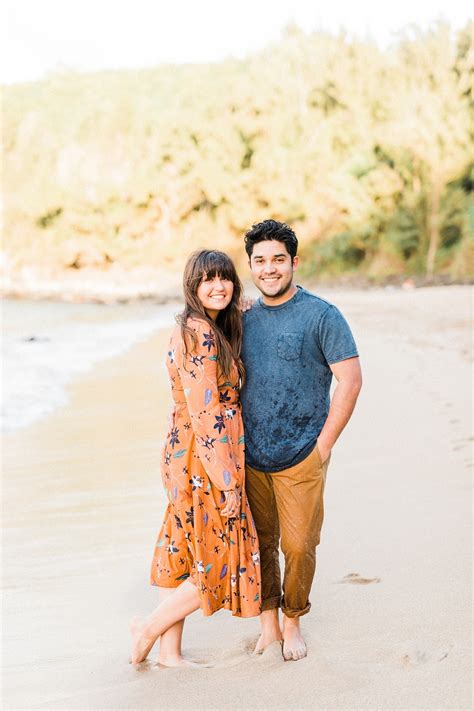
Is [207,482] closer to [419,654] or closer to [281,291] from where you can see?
[281,291]

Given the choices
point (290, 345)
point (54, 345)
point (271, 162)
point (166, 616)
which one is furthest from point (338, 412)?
point (271, 162)

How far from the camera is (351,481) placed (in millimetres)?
4449

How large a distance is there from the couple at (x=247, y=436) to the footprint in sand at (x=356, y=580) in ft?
1.74

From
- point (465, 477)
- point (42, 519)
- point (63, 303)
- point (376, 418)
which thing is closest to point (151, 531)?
point (42, 519)

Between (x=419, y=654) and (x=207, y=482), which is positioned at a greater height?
(x=207, y=482)

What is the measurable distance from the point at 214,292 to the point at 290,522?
2.80ft

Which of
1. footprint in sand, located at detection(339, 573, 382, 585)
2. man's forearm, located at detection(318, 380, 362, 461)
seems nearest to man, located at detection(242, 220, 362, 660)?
man's forearm, located at detection(318, 380, 362, 461)

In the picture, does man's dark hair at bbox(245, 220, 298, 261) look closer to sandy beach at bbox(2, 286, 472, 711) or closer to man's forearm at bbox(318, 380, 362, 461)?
man's forearm at bbox(318, 380, 362, 461)

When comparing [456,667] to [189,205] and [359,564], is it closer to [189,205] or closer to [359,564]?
[359,564]

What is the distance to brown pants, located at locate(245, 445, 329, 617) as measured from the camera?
258 centimetres

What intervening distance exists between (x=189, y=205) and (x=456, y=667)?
4278 cm

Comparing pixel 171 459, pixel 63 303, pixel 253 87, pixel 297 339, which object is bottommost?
pixel 63 303

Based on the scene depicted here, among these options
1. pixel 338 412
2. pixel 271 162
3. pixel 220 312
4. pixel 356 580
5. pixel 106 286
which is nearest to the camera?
pixel 338 412

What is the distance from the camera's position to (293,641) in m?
2.63
